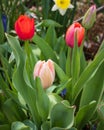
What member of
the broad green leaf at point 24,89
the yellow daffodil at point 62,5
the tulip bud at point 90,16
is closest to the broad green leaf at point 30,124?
the broad green leaf at point 24,89

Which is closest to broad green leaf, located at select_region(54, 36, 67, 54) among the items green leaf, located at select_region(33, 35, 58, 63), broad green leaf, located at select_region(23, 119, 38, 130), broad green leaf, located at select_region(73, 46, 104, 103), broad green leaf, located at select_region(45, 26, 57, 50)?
broad green leaf, located at select_region(45, 26, 57, 50)

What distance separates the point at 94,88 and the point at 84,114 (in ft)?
0.33

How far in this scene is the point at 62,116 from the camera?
1.31 m

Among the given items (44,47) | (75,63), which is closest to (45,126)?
(75,63)

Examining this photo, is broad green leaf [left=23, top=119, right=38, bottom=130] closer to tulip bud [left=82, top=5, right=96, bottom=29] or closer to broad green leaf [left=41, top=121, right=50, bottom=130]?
broad green leaf [left=41, top=121, right=50, bottom=130]

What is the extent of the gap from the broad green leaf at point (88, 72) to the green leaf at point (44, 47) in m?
0.24

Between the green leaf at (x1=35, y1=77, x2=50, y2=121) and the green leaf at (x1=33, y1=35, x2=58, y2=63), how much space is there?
0.34m

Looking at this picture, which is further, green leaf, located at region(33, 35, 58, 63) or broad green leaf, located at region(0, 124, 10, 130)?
green leaf, located at region(33, 35, 58, 63)

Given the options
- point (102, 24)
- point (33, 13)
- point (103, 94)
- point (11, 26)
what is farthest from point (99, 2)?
point (103, 94)

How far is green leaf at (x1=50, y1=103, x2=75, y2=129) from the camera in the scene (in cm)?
126

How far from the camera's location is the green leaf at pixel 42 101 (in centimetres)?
127

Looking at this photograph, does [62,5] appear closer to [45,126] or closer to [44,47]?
[44,47]

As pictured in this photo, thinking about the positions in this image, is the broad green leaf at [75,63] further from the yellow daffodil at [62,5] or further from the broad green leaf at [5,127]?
the yellow daffodil at [62,5]

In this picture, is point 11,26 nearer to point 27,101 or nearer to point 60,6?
point 60,6
